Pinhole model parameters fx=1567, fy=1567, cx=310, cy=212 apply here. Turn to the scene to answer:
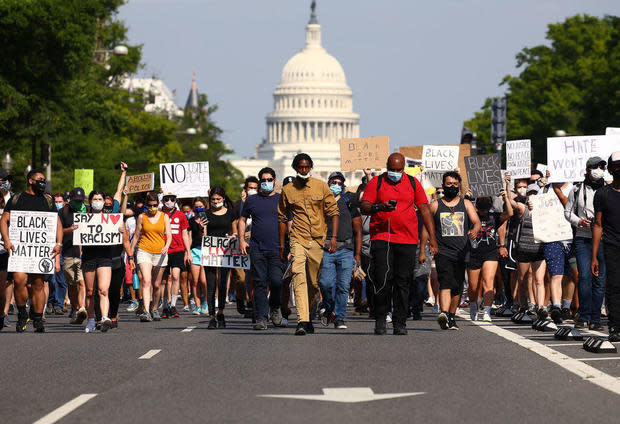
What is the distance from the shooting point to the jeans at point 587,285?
53.6 ft

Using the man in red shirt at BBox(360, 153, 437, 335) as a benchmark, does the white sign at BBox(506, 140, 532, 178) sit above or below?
above

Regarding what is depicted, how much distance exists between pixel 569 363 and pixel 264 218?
5.37 metres

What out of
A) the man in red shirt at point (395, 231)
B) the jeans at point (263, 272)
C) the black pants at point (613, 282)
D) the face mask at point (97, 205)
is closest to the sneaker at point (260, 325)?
the jeans at point (263, 272)

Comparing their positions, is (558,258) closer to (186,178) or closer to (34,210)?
(34,210)

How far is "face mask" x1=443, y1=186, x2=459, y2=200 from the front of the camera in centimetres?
1706

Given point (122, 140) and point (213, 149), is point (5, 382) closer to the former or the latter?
point (122, 140)

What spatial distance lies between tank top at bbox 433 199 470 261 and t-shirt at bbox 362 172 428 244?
45.4 inches

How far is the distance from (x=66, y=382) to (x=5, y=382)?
0.45 metres

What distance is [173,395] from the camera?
10.3 m

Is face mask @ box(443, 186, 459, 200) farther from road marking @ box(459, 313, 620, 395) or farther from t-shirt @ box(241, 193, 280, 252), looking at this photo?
t-shirt @ box(241, 193, 280, 252)

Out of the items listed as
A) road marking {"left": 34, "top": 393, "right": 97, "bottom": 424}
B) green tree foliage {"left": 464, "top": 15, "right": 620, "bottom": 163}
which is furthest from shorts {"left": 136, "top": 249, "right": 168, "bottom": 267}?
green tree foliage {"left": 464, "top": 15, "right": 620, "bottom": 163}

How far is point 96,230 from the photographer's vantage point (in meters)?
17.2

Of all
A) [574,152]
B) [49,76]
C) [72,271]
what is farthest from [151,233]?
[49,76]

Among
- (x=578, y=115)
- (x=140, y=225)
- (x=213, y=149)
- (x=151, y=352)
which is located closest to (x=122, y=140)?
(x=578, y=115)
